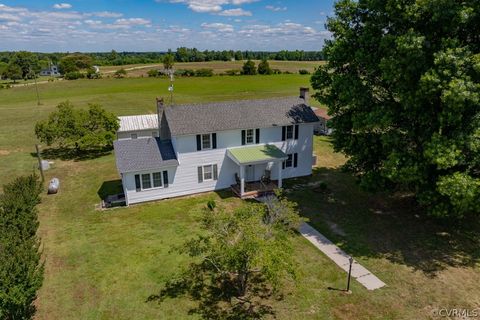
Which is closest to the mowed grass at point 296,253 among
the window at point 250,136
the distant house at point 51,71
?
the window at point 250,136

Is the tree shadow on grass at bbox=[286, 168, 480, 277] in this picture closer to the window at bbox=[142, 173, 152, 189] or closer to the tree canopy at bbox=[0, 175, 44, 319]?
the window at bbox=[142, 173, 152, 189]

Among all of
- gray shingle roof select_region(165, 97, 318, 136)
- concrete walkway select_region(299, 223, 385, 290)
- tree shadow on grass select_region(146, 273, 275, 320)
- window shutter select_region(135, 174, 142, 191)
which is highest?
gray shingle roof select_region(165, 97, 318, 136)

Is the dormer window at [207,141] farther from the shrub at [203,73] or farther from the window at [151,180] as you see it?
the shrub at [203,73]

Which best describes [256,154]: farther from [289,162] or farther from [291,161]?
[291,161]

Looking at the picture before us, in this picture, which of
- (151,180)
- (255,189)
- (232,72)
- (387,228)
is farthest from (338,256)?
(232,72)

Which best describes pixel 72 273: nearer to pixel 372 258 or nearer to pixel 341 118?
pixel 372 258

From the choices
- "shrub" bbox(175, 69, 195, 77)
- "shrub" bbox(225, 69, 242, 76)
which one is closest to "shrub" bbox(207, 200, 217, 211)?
"shrub" bbox(175, 69, 195, 77)

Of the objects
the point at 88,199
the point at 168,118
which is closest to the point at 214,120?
the point at 168,118
